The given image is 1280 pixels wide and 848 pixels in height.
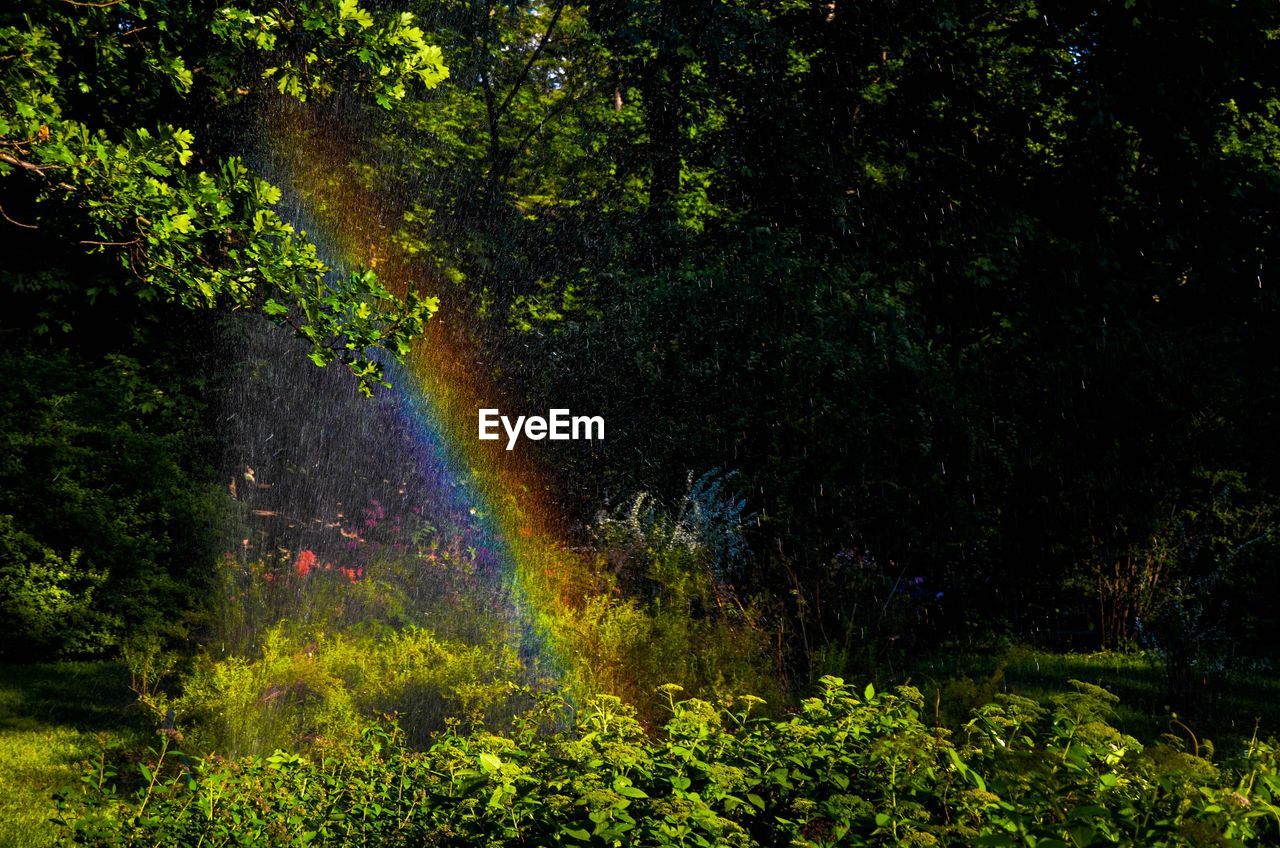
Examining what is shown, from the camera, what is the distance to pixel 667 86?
14422 millimetres

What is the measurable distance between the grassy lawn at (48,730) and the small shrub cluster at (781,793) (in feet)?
3.70

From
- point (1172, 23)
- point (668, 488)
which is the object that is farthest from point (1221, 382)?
point (1172, 23)

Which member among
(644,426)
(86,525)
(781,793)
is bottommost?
(781,793)

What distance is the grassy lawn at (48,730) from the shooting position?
5703 mm

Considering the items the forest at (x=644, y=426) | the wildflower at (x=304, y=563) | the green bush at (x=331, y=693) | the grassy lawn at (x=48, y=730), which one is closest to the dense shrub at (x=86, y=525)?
the forest at (x=644, y=426)

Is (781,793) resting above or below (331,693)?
above

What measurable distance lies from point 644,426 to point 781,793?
776 centimetres

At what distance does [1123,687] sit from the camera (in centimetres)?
723

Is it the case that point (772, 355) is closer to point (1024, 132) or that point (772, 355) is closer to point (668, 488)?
point (668, 488)

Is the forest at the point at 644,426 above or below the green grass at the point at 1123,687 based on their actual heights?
above

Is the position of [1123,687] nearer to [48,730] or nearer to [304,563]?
[304,563]

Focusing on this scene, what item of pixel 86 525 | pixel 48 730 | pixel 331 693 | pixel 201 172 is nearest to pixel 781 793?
pixel 331 693

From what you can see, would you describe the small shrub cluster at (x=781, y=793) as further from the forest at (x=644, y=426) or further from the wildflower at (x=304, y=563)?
the wildflower at (x=304, y=563)

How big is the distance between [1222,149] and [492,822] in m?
14.5
